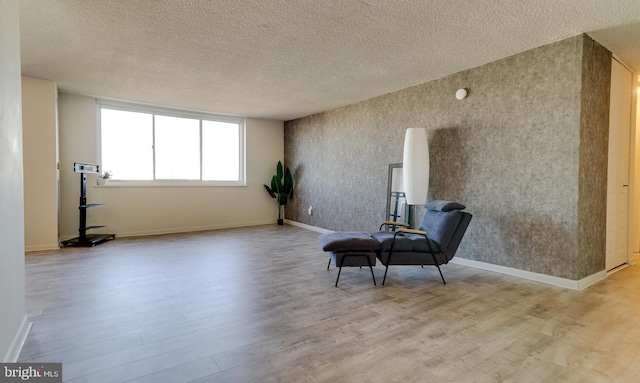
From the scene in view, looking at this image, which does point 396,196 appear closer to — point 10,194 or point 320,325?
point 320,325

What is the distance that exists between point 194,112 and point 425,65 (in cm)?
475

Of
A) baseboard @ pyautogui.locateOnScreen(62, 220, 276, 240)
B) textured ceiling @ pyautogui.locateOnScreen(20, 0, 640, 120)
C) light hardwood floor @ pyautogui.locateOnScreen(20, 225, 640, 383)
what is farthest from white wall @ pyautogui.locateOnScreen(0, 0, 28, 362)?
baseboard @ pyautogui.locateOnScreen(62, 220, 276, 240)

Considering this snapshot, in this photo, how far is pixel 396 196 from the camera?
15.5 ft

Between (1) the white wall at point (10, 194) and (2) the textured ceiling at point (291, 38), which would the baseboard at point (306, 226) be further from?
(1) the white wall at point (10, 194)

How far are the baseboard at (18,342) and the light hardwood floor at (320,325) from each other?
50 mm

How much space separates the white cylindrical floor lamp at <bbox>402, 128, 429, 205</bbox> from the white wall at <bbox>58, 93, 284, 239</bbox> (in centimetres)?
422

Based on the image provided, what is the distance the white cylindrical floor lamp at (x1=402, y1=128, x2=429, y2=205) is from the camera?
3980 mm

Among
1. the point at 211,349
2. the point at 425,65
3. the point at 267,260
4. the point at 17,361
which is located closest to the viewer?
the point at 17,361

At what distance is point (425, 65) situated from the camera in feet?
12.1

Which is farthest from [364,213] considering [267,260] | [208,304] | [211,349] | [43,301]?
[43,301]

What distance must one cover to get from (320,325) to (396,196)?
9.51 ft

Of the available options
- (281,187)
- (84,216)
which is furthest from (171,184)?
(281,187)

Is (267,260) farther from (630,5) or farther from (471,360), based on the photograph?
(630,5)

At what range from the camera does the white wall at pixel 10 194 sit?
1.63 metres
